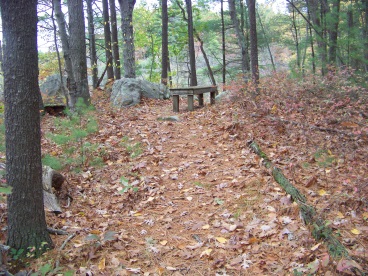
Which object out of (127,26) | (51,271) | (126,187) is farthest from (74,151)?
(127,26)

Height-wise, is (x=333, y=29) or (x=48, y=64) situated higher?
(x=48, y=64)

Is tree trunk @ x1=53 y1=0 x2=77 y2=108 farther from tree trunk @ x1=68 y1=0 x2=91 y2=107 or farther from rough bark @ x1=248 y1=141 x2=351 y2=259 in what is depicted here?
rough bark @ x1=248 y1=141 x2=351 y2=259

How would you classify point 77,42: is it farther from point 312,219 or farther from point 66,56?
point 312,219

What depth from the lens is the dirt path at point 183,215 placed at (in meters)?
3.59

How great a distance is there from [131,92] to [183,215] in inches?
318

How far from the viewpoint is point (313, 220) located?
3.91 metres

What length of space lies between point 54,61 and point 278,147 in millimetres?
19183

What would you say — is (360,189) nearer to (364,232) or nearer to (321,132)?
(364,232)

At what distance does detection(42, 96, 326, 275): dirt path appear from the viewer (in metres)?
3.59

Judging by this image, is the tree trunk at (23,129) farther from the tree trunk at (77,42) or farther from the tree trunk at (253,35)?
the tree trunk at (253,35)

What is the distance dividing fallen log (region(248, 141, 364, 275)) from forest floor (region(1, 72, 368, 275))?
9 cm

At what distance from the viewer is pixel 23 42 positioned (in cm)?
341

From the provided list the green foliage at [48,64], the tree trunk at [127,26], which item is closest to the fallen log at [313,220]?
the tree trunk at [127,26]

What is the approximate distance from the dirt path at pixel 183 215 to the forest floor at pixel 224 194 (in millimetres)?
16
